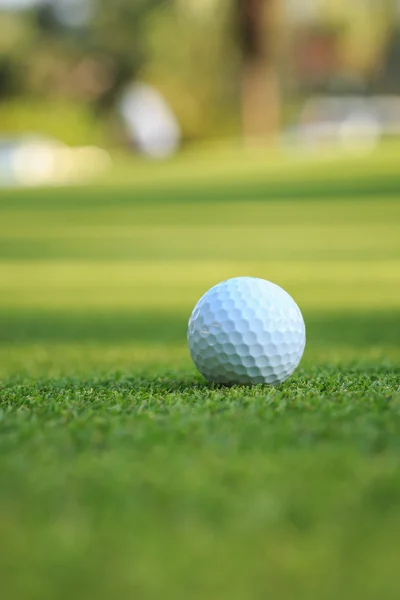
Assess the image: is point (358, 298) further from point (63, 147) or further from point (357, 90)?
point (357, 90)

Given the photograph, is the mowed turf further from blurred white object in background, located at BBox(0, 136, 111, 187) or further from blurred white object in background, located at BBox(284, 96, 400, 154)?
blurred white object in background, located at BBox(284, 96, 400, 154)

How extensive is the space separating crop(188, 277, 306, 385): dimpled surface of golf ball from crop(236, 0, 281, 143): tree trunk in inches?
1075

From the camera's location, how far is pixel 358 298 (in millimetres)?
8531

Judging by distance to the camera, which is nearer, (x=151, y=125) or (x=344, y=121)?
(x=151, y=125)

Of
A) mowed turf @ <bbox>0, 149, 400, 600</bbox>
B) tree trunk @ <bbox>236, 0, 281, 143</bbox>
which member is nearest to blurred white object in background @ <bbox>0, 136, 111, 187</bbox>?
tree trunk @ <bbox>236, 0, 281, 143</bbox>

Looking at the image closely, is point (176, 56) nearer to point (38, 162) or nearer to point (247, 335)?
point (38, 162)

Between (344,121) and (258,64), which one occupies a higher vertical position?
(258,64)

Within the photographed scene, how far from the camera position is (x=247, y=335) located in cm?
400

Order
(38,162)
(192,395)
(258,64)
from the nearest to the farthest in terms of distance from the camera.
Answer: (192,395) < (258,64) < (38,162)

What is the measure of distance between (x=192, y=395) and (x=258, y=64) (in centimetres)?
2973

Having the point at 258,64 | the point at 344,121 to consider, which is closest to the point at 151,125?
the point at 258,64

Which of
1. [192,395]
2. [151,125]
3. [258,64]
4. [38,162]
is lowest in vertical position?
[38,162]

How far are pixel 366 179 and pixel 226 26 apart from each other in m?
18.3

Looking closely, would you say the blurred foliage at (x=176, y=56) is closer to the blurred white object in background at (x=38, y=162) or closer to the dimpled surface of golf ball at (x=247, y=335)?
the blurred white object in background at (x=38, y=162)
